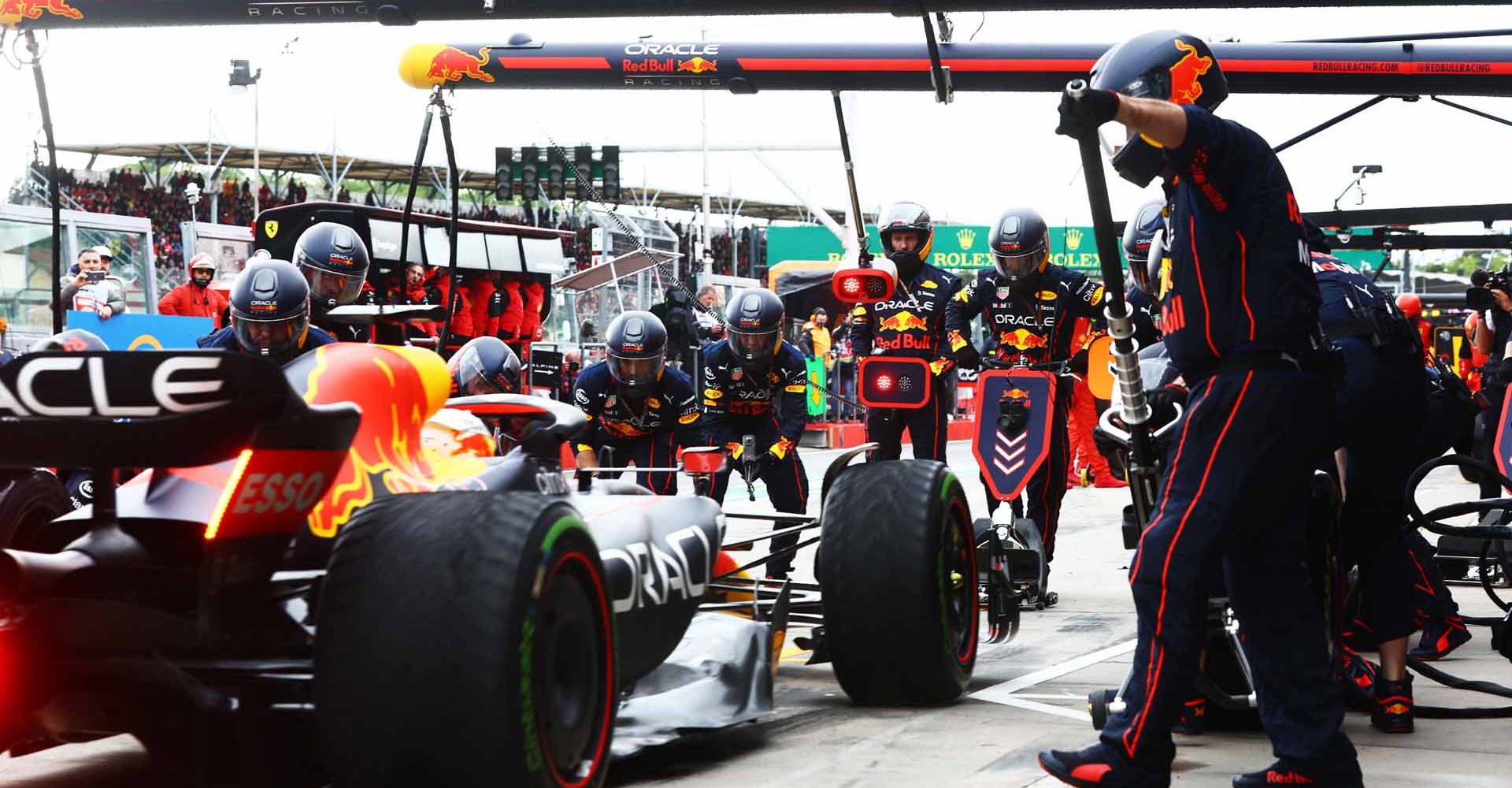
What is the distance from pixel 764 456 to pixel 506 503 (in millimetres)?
6118

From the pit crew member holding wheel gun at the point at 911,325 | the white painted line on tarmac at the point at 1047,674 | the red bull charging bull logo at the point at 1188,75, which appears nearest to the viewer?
the red bull charging bull logo at the point at 1188,75

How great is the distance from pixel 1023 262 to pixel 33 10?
199 inches

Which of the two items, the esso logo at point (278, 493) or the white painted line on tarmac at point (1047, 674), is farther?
the white painted line on tarmac at point (1047, 674)

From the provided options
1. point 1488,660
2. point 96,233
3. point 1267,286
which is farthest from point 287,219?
point 1267,286

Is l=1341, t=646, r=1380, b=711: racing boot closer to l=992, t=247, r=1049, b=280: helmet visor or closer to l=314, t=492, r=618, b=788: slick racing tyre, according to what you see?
l=314, t=492, r=618, b=788: slick racing tyre

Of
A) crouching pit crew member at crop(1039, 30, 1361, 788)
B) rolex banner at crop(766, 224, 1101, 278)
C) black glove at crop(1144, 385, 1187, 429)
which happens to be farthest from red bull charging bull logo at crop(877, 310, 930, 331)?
rolex banner at crop(766, 224, 1101, 278)

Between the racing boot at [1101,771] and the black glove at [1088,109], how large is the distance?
1.43m

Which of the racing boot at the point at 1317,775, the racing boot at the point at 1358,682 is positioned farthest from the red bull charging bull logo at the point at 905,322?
the racing boot at the point at 1317,775

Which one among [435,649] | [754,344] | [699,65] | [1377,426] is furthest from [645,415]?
[435,649]

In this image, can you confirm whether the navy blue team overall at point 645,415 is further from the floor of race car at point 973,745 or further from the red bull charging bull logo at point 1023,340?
the floor of race car at point 973,745

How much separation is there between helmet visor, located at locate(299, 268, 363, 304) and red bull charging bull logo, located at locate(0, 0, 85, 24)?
54.2 inches

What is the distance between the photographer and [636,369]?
8867mm

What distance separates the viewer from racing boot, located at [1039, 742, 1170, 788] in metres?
4.00

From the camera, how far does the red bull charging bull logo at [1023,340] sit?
9.35m
